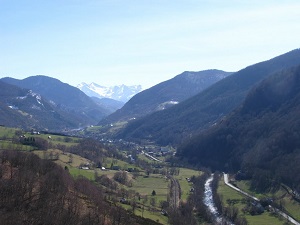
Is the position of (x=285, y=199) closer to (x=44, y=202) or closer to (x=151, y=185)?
(x=151, y=185)

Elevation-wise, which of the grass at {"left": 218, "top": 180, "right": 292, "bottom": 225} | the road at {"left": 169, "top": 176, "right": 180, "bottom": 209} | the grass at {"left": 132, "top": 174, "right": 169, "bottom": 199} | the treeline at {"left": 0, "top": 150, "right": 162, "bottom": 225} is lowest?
the grass at {"left": 218, "top": 180, "right": 292, "bottom": 225}

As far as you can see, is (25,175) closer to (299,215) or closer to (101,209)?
(101,209)

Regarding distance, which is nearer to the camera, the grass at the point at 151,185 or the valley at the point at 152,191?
the valley at the point at 152,191

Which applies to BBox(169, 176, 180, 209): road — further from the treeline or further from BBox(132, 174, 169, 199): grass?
the treeline

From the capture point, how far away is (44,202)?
267 ft

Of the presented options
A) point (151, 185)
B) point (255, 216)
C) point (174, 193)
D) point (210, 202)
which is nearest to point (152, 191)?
point (174, 193)

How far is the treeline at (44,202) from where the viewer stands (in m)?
72.4

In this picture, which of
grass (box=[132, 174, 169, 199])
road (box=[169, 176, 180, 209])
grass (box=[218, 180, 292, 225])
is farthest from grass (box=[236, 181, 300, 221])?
grass (box=[132, 174, 169, 199])

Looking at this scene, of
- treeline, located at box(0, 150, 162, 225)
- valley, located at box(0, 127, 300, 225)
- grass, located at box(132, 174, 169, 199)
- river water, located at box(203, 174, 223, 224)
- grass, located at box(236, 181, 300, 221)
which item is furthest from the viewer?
grass, located at box(132, 174, 169, 199)

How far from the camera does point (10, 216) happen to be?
66.8m

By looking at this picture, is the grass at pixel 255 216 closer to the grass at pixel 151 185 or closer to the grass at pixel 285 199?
the grass at pixel 285 199

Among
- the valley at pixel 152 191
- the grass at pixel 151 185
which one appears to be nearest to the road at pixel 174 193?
the valley at pixel 152 191

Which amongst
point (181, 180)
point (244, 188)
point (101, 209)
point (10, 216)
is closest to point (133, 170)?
point (181, 180)

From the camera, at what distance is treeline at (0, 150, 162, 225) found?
7238 cm
